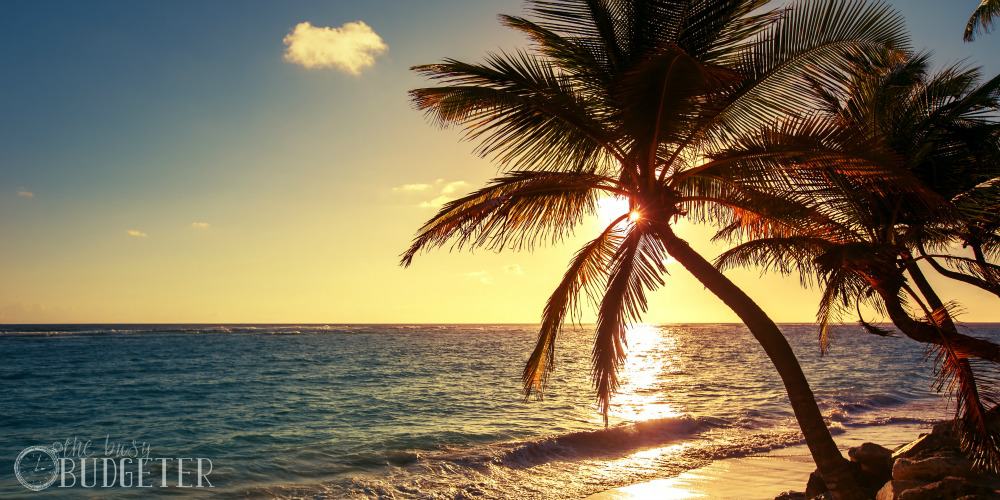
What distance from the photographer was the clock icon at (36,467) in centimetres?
1187

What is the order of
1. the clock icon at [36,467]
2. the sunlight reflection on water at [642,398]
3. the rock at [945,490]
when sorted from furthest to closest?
the sunlight reflection on water at [642,398] → the clock icon at [36,467] → the rock at [945,490]

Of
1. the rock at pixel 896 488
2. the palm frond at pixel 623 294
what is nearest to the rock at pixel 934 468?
the rock at pixel 896 488

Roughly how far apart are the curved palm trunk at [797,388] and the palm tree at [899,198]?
2.21ft

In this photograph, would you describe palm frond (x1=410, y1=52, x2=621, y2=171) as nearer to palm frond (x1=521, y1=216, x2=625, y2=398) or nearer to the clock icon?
palm frond (x1=521, y1=216, x2=625, y2=398)

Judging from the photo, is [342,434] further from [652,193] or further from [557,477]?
[652,193]

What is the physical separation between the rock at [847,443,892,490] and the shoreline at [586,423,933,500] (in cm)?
198

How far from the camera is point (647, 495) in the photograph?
11.0 meters

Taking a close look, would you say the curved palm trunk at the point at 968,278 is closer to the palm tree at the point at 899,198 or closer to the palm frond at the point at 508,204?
the palm tree at the point at 899,198

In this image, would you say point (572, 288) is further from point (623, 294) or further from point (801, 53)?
point (801, 53)

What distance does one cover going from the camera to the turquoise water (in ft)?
41.9

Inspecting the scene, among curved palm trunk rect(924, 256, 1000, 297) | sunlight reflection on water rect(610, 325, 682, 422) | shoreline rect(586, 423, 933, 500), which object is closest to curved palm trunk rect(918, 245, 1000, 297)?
curved palm trunk rect(924, 256, 1000, 297)

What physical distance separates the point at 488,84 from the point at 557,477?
9397mm

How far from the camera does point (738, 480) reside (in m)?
11.8

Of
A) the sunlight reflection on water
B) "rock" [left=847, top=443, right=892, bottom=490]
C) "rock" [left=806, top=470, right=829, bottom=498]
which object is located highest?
"rock" [left=847, top=443, right=892, bottom=490]
